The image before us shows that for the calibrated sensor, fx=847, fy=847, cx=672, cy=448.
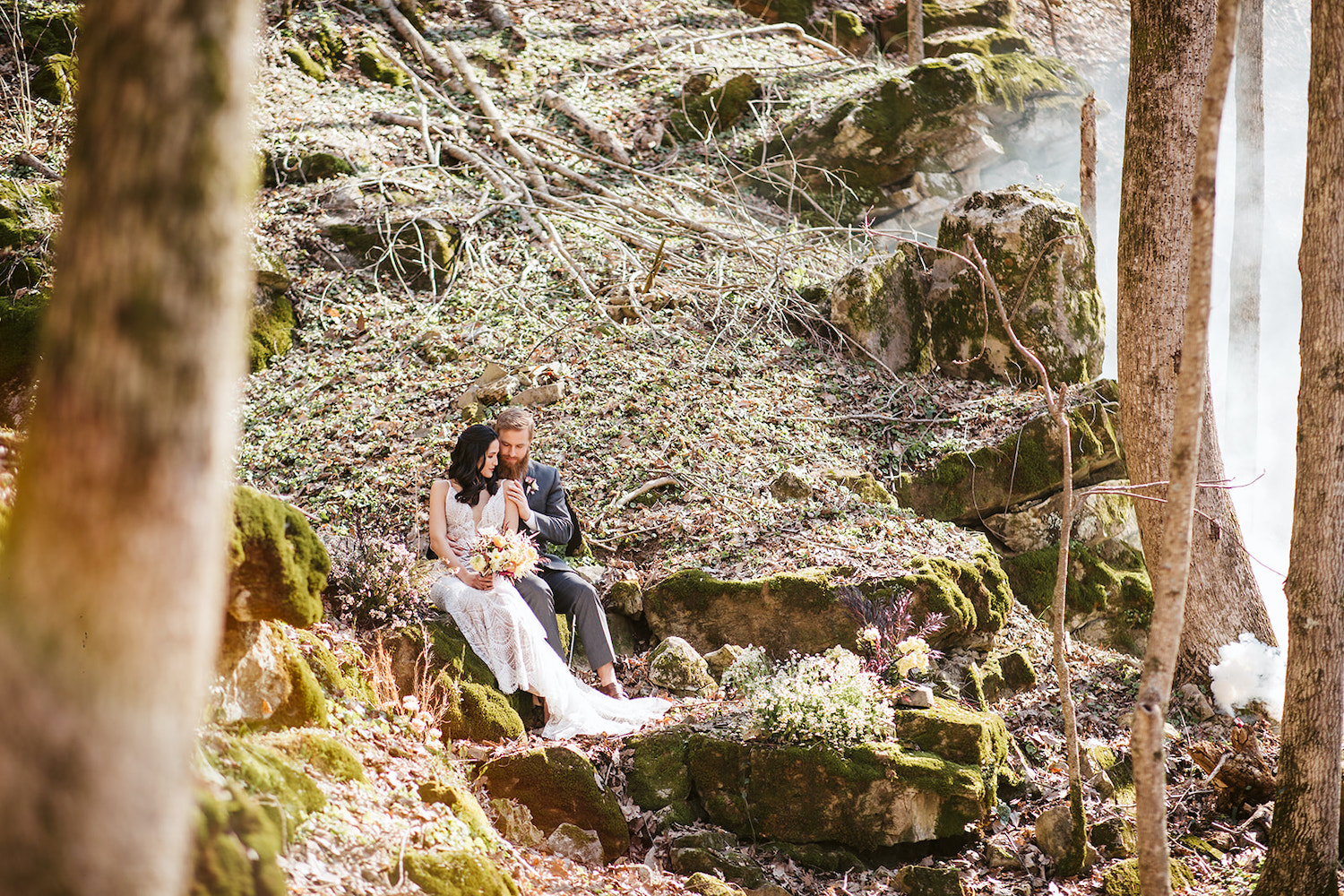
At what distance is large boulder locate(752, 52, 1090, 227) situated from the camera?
38.3ft

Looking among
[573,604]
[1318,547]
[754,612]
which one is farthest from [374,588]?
[1318,547]

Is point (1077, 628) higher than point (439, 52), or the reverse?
point (439, 52)

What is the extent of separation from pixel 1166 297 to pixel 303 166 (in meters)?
8.53

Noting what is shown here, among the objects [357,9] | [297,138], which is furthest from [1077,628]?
[357,9]

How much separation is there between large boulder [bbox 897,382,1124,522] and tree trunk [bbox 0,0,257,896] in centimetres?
635

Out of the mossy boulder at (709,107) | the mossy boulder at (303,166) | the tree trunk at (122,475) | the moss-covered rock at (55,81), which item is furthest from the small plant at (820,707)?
the moss-covered rock at (55,81)

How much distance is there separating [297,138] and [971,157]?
8.95 metres

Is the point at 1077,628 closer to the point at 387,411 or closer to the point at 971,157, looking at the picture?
the point at 387,411

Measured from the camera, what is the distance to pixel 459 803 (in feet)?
11.7

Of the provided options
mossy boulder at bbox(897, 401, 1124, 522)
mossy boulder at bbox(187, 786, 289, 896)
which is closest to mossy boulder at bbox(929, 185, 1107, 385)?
mossy boulder at bbox(897, 401, 1124, 522)

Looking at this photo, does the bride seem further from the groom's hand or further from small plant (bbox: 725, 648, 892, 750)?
small plant (bbox: 725, 648, 892, 750)

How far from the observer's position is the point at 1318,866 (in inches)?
157

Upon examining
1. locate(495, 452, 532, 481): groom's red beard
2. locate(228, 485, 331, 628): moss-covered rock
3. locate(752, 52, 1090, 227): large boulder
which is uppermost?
locate(752, 52, 1090, 227): large boulder

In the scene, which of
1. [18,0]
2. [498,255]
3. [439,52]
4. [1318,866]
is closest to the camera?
[1318,866]
